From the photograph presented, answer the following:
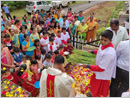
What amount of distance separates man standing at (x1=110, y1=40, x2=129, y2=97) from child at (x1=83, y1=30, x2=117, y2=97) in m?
0.16

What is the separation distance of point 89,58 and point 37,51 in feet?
7.07

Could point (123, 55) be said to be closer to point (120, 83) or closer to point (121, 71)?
point (121, 71)

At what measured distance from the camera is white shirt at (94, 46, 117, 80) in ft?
8.55

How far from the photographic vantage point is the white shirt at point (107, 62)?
2605 mm

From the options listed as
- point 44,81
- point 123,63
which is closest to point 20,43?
point 44,81

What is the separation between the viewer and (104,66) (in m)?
2.68

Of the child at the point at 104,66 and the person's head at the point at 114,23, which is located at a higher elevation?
the person's head at the point at 114,23

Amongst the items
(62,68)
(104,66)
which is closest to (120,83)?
(104,66)

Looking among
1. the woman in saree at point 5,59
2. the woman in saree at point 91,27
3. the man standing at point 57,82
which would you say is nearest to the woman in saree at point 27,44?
the woman in saree at point 5,59

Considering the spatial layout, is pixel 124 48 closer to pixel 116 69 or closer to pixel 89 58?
pixel 116 69

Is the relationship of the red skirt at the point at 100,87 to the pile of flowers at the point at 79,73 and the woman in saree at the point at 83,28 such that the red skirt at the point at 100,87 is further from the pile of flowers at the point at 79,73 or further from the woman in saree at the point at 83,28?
the woman in saree at the point at 83,28

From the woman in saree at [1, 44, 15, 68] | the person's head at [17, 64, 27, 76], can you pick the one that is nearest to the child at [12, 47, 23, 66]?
the woman in saree at [1, 44, 15, 68]

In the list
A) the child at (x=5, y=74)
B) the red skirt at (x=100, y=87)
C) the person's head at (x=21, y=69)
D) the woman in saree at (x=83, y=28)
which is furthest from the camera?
the woman in saree at (x=83, y=28)

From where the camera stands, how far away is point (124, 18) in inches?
262
